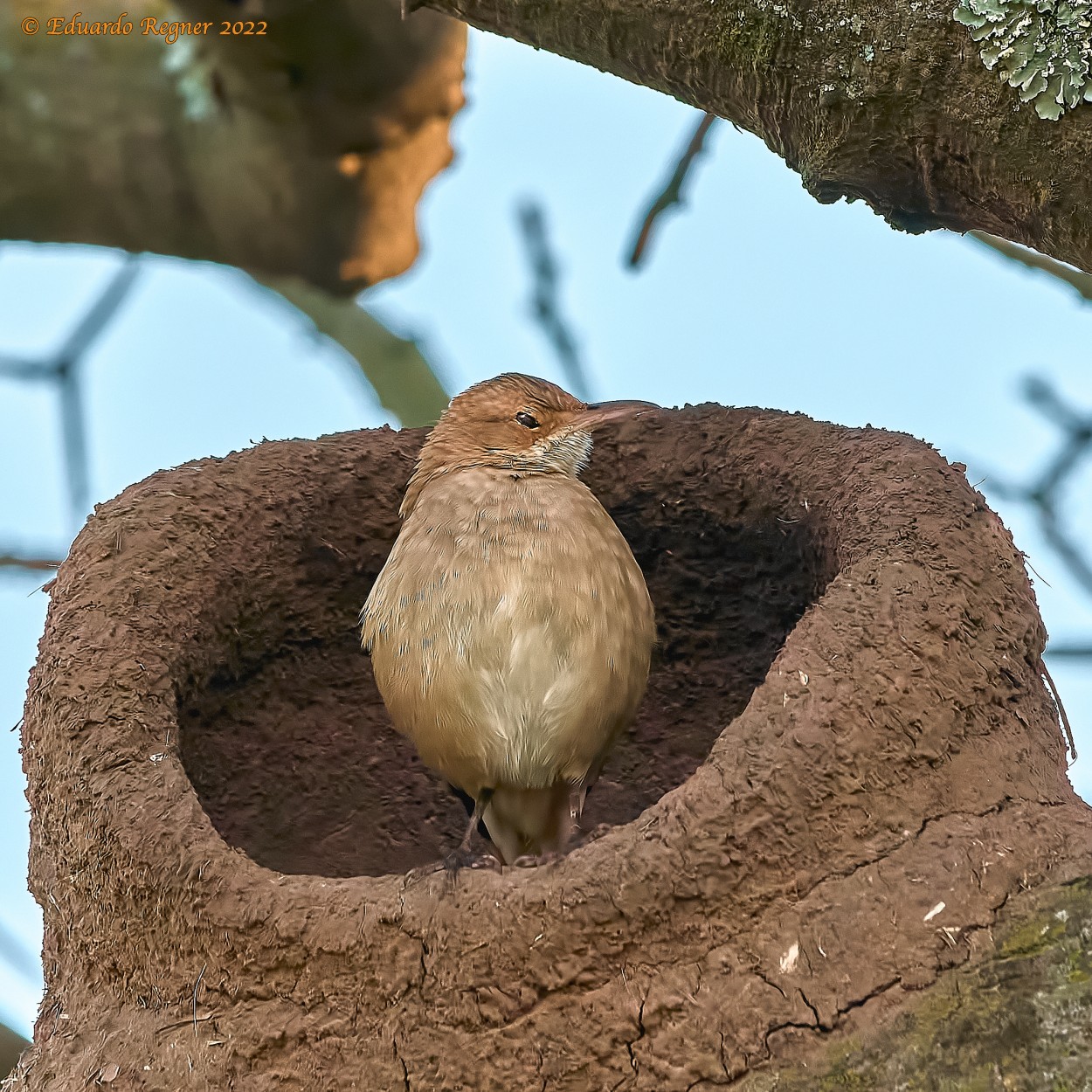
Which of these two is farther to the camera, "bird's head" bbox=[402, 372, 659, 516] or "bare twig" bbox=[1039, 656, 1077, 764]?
"bird's head" bbox=[402, 372, 659, 516]

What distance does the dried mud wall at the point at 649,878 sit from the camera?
2541mm

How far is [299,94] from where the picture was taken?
388 centimetres

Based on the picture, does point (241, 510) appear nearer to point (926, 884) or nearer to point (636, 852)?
point (636, 852)

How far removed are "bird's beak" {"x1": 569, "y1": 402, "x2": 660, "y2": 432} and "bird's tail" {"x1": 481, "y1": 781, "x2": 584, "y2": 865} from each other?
43.5 inches

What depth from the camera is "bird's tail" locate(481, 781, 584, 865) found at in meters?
3.88

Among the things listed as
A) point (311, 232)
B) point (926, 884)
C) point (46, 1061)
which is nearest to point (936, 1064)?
point (926, 884)

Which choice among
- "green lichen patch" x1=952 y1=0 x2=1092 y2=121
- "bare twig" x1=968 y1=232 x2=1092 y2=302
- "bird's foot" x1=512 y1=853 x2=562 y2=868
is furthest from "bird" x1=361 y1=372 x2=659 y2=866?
"green lichen patch" x1=952 y1=0 x2=1092 y2=121

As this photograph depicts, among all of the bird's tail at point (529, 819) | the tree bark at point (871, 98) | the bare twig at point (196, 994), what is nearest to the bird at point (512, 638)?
the bird's tail at point (529, 819)

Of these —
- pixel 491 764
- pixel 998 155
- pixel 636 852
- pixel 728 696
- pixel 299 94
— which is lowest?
pixel 728 696

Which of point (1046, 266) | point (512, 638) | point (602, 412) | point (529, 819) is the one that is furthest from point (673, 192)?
A: point (529, 819)

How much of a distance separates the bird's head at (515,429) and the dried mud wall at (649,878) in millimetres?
622

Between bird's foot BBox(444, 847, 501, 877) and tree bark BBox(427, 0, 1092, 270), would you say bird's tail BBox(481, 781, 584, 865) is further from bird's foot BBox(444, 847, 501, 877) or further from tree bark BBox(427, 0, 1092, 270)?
tree bark BBox(427, 0, 1092, 270)

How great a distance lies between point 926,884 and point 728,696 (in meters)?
1.91

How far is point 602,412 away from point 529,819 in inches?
49.4
